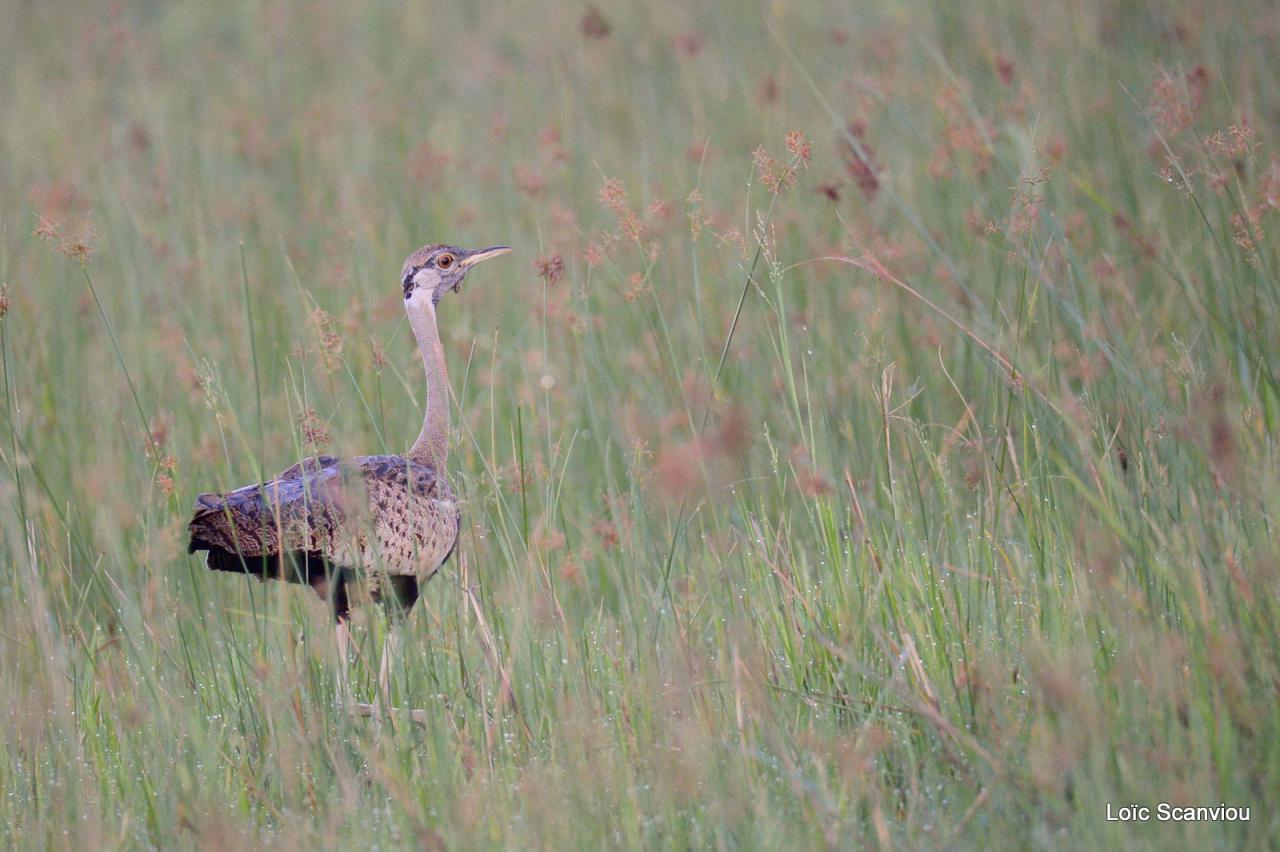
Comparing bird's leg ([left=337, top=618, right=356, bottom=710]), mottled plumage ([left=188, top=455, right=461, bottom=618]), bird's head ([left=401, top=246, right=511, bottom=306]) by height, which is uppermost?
bird's head ([left=401, top=246, right=511, bottom=306])

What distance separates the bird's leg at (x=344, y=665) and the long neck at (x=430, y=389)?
588 millimetres

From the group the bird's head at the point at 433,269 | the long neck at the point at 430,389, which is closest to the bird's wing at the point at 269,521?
the long neck at the point at 430,389

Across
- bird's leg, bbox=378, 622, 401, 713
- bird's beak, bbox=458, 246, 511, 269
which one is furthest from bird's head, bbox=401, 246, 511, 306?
bird's leg, bbox=378, 622, 401, 713

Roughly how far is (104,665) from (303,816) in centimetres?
170

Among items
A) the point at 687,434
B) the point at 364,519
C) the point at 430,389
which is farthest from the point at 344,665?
the point at 687,434

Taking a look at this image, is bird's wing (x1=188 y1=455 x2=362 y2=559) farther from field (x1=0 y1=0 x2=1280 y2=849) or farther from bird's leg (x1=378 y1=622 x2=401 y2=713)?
bird's leg (x1=378 y1=622 x2=401 y2=713)

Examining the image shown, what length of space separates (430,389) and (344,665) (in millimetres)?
1158

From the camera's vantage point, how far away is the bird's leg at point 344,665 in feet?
11.0

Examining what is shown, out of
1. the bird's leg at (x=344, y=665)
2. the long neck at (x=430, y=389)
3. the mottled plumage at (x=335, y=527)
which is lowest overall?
the bird's leg at (x=344, y=665)

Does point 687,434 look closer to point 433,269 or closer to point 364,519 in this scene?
point 433,269

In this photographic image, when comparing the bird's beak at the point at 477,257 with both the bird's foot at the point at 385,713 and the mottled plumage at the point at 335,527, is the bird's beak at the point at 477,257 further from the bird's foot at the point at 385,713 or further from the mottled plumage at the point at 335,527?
the bird's foot at the point at 385,713

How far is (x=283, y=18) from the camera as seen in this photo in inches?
393

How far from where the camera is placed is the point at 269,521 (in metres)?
3.79

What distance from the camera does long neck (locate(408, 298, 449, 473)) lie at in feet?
15.2
